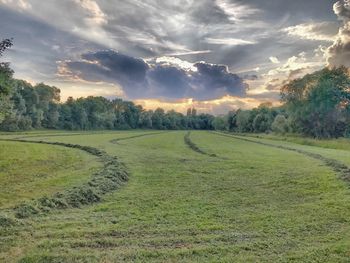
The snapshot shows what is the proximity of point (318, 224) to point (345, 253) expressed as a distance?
3.13 metres

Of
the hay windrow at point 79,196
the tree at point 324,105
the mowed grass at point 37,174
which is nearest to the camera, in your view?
the hay windrow at point 79,196

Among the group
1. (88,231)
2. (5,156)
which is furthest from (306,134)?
(88,231)

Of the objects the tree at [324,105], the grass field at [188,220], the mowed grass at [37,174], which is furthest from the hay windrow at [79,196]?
the tree at [324,105]

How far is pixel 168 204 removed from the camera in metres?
17.7

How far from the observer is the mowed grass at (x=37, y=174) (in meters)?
19.5

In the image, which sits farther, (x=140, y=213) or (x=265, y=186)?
(x=265, y=186)

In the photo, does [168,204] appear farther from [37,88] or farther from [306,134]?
[37,88]

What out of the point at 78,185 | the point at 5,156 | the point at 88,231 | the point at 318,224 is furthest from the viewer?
the point at 5,156

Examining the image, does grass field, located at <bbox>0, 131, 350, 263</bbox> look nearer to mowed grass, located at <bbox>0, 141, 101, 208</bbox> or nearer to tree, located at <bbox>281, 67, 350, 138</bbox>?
mowed grass, located at <bbox>0, 141, 101, 208</bbox>

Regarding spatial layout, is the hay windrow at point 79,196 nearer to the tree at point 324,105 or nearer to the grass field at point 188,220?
the grass field at point 188,220

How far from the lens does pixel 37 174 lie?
2634 centimetres

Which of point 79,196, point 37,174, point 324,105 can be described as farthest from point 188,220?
point 324,105

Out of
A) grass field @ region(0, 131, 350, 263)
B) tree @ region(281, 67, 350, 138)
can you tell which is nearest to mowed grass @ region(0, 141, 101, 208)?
grass field @ region(0, 131, 350, 263)

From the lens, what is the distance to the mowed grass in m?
19.5
